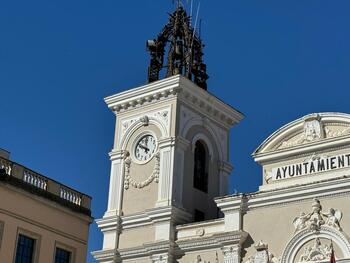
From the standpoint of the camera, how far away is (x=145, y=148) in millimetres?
33406

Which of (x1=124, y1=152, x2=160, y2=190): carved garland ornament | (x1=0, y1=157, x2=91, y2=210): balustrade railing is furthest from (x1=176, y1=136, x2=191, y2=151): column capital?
(x1=0, y1=157, x2=91, y2=210): balustrade railing

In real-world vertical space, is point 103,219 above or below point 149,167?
below

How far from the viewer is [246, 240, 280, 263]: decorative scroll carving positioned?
27641 millimetres

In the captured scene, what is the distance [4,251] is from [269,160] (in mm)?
10234

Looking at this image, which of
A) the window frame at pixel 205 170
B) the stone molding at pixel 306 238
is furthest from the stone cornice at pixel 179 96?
the stone molding at pixel 306 238

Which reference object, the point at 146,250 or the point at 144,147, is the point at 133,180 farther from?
the point at 146,250

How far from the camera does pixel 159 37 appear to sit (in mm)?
35875

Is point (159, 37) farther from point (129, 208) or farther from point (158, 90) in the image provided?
point (129, 208)

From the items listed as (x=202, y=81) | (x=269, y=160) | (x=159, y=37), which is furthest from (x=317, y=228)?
(x=159, y=37)

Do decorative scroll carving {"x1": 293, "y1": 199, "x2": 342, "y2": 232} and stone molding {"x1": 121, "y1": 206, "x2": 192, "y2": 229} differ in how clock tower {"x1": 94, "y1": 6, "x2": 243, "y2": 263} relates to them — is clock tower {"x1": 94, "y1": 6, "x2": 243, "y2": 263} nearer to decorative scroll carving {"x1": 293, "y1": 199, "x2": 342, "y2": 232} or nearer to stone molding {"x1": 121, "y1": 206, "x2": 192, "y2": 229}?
stone molding {"x1": 121, "y1": 206, "x2": 192, "y2": 229}

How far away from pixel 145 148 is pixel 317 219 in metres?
9.12

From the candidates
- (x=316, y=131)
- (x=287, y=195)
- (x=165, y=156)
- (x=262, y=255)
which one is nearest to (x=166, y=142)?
(x=165, y=156)

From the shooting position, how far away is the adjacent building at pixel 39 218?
29.4 metres

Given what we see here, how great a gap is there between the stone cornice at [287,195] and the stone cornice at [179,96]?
18.2ft
